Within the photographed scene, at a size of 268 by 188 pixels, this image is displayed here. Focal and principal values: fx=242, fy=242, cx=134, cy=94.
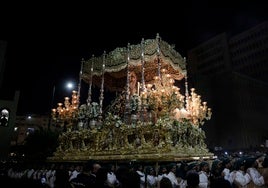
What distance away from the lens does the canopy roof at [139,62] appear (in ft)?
43.3

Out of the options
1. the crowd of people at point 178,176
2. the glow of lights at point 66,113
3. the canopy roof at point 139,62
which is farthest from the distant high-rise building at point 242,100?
the crowd of people at point 178,176

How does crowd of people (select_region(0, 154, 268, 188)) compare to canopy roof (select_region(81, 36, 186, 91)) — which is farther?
canopy roof (select_region(81, 36, 186, 91))

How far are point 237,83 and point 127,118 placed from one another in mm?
30902

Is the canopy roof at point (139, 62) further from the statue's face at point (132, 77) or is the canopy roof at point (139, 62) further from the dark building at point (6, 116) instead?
the dark building at point (6, 116)

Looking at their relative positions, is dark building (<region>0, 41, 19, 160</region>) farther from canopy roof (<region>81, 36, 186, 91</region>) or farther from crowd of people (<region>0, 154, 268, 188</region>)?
crowd of people (<region>0, 154, 268, 188</region>)

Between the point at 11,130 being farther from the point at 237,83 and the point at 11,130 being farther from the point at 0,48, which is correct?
the point at 237,83

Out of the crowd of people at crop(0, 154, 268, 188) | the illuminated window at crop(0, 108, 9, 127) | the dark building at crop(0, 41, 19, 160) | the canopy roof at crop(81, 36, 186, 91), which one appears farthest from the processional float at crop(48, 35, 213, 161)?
the illuminated window at crop(0, 108, 9, 127)

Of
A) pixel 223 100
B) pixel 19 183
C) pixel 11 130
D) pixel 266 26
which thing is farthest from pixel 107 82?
pixel 266 26

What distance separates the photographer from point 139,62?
539 inches

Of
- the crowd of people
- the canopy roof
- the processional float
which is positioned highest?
the canopy roof

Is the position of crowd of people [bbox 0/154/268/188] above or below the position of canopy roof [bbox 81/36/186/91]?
below

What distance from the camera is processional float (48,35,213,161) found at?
10.3 m

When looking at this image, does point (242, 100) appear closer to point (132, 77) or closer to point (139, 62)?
point (132, 77)

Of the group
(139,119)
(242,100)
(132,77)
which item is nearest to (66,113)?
(132,77)
